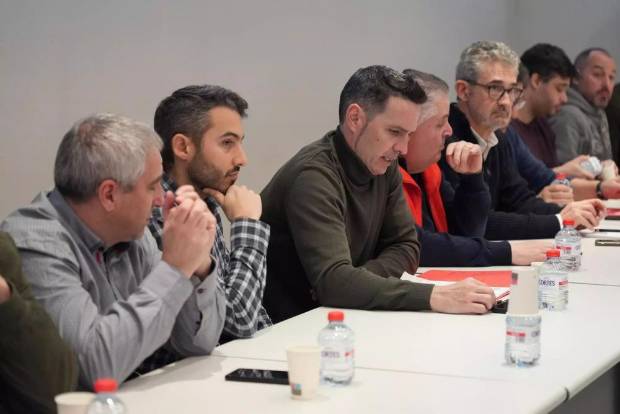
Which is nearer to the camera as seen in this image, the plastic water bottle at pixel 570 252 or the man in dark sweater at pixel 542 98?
the plastic water bottle at pixel 570 252

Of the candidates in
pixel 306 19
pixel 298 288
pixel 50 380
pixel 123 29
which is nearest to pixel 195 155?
pixel 298 288

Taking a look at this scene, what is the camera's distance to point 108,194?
2.10 m

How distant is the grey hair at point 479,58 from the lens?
14.9 ft

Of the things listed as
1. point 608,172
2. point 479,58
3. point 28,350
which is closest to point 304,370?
point 28,350

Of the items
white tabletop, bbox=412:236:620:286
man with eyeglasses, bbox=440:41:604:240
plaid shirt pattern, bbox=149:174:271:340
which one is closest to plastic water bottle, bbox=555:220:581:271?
white tabletop, bbox=412:236:620:286

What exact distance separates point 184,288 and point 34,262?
12.6 inches

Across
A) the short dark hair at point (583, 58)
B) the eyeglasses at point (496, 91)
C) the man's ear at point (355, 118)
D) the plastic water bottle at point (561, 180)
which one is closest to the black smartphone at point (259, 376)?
the man's ear at point (355, 118)

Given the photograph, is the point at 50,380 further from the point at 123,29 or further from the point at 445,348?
the point at 123,29

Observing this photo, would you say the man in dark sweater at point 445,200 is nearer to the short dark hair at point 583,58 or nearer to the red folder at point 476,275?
the red folder at point 476,275

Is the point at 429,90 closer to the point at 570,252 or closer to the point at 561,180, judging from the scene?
the point at 570,252

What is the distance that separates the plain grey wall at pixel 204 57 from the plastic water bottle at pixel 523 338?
2093 mm

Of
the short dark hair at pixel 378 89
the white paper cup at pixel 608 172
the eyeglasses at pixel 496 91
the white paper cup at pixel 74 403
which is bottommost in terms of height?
the white paper cup at pixel 608 172

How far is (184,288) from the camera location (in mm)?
2092

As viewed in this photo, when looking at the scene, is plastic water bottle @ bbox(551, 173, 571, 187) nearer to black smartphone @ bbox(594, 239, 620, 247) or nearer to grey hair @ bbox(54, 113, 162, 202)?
black smartphone @ bbox(594, 239, 620, 247)
